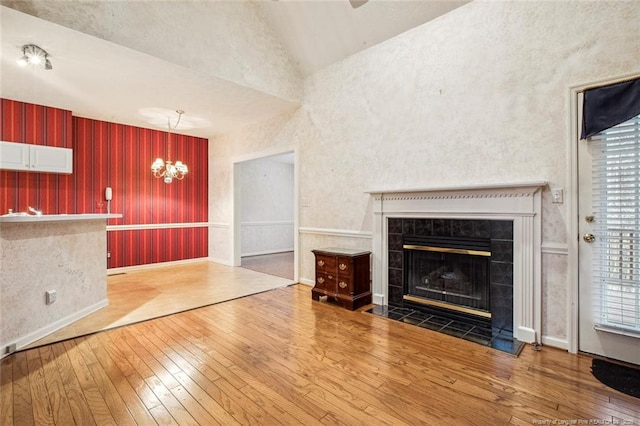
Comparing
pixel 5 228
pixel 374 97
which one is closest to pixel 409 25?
pixel 374 97

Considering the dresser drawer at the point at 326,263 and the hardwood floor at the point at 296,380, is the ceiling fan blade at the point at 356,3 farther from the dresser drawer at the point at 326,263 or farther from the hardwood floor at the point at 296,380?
the hardwood floor at the point at 296,380

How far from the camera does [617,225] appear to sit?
2.43 m

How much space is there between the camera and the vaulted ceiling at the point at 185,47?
9.81 feet

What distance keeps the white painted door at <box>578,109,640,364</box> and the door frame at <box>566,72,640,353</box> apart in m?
0.03

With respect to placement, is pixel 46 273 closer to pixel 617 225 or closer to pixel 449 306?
pixel 449 306

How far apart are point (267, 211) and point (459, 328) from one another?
20.5ft

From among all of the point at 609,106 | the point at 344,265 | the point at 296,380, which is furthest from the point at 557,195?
the point at 296,380

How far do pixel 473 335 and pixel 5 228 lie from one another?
4383mm

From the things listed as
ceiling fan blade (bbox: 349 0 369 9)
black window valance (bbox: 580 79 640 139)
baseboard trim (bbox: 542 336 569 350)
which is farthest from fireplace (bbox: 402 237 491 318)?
ceiling fan blade (bbox: 349 0 369 9)

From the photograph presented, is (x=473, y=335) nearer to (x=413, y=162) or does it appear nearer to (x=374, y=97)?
(x=413, y=162)

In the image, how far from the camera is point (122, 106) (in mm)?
4887

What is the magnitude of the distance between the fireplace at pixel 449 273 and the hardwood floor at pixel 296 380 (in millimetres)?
609

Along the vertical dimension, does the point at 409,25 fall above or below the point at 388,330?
above

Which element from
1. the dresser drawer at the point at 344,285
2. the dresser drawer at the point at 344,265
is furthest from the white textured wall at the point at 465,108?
the dresser drawer at the point at 344,285
